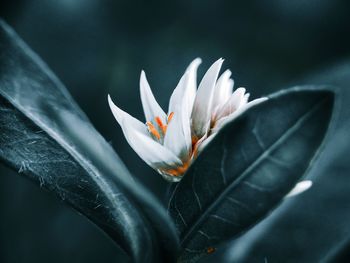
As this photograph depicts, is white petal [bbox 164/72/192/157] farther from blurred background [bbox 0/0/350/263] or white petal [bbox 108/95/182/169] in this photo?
blurred background [bbox 0/0/350/263]

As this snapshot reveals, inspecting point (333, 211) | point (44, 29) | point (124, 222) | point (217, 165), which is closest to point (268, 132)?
point (217, 165)

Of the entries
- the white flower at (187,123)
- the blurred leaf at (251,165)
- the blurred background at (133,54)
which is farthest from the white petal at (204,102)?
the blurred background at (133,54)

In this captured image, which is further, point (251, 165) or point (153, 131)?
point (153, 131)

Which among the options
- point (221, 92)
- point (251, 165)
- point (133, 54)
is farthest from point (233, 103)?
point (133, 54)

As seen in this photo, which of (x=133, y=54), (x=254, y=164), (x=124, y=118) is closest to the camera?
(x=254, y=164)

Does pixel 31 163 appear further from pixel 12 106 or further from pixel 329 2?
pixel 329 2

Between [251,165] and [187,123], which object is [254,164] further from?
[187,123]

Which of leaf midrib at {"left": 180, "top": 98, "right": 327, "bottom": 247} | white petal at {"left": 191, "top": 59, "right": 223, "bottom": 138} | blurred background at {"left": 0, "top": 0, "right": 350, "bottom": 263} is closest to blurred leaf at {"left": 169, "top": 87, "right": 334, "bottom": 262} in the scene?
leaf midrib at {"left": 180, "top": 98, "right": 327, "bottom": 247}
